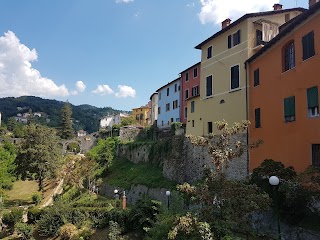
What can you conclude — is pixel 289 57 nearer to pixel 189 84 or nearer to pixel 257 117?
pixel 257 117

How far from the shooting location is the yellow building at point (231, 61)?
22.7m

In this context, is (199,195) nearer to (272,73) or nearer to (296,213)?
(296,213)

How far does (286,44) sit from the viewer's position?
57.1 feet

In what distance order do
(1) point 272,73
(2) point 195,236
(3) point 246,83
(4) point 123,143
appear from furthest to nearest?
(4) point 123,143, (3) point 246,83, (1) point 272,73, (2) point 195,236

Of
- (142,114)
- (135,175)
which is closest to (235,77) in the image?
(135,175)

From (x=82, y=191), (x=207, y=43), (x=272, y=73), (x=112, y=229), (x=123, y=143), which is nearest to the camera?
(x=112, y=229)

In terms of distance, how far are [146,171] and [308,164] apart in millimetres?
23235

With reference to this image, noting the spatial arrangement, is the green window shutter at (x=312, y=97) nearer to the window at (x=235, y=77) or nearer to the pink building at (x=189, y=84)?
the window at (x=235, y=77)

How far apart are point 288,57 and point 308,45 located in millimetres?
2263

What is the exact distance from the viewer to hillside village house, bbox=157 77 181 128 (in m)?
47.4

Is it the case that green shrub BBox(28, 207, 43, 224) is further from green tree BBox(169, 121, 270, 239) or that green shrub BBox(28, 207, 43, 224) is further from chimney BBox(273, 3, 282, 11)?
chimney BBox(273, 3, 282, 11)

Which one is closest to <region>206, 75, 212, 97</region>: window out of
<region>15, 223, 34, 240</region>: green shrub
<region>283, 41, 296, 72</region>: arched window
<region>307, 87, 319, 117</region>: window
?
<region>283, 41, 296, 72</region>: arched window

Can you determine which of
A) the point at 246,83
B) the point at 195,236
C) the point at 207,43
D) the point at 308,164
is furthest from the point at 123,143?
the point at 195,236

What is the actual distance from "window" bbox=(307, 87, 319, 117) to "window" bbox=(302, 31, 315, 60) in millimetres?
1772
